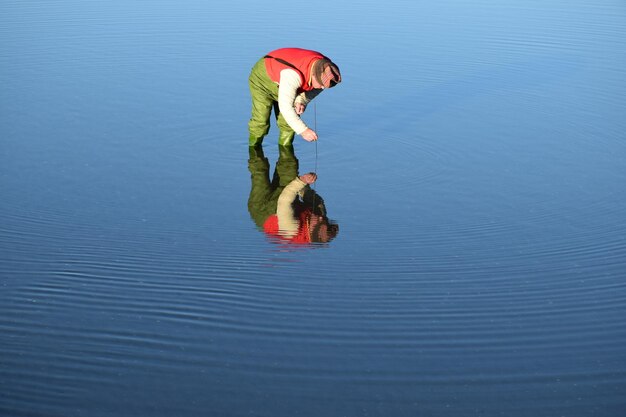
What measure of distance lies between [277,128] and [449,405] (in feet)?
16.2

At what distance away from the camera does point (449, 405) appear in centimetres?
376

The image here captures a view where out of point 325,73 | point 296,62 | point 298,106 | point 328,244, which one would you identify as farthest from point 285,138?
point 328,244

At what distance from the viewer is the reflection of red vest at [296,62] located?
6.95 metres

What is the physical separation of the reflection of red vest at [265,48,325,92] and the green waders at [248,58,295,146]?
117mm

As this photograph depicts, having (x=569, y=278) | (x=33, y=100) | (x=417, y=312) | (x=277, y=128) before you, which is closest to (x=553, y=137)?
(x=277, y=128)

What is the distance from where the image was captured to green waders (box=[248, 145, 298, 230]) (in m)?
6.30

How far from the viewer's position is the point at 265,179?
6973 millimetres

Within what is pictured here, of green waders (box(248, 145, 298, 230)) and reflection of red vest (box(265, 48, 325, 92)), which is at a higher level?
reflection of red vest (box(265, 48, 325, 92))

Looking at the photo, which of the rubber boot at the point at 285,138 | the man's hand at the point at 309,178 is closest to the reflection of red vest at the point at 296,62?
the rubber boot at the point at 285,138

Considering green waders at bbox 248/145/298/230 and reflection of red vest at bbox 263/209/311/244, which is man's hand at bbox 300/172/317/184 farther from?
reflection of red vest at bbox 263/209/311/244

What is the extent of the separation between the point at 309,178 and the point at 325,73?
78cm

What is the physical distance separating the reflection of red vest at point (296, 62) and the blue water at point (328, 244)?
2.17 feet

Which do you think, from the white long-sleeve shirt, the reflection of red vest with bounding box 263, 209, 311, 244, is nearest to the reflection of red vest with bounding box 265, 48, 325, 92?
the white long-sleeve shirt

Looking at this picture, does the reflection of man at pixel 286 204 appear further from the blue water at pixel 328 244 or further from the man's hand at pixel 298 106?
the man's hand at pixel 298 106
